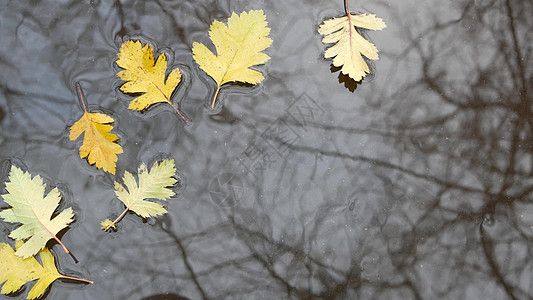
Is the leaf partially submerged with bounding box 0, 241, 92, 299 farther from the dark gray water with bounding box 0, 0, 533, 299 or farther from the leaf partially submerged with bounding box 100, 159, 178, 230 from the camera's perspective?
the leaf partially submerged with bounding box 100, 159, 178, 230

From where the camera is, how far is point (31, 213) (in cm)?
144

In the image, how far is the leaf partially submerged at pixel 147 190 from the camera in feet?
4.80

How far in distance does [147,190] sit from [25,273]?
0.41m

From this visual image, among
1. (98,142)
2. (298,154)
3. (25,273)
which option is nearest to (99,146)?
(98,142)

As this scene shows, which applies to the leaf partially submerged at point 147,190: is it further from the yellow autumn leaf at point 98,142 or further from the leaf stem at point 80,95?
the leaf stem at point 80,95

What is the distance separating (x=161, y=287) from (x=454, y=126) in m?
1.00

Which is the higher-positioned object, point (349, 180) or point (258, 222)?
point (349, 180)

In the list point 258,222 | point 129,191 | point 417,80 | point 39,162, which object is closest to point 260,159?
point 258,222

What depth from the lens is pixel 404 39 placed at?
61.8 inches

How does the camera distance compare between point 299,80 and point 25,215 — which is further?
point 299,80

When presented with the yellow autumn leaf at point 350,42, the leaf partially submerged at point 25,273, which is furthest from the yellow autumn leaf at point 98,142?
the yellow autumn leaf at point 350,42

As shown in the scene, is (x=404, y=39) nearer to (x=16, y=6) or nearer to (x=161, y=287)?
(x=161, y=287)

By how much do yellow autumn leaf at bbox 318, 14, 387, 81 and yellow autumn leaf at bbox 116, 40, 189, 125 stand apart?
0.50 meters

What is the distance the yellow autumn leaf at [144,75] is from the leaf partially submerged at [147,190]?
0.20m
